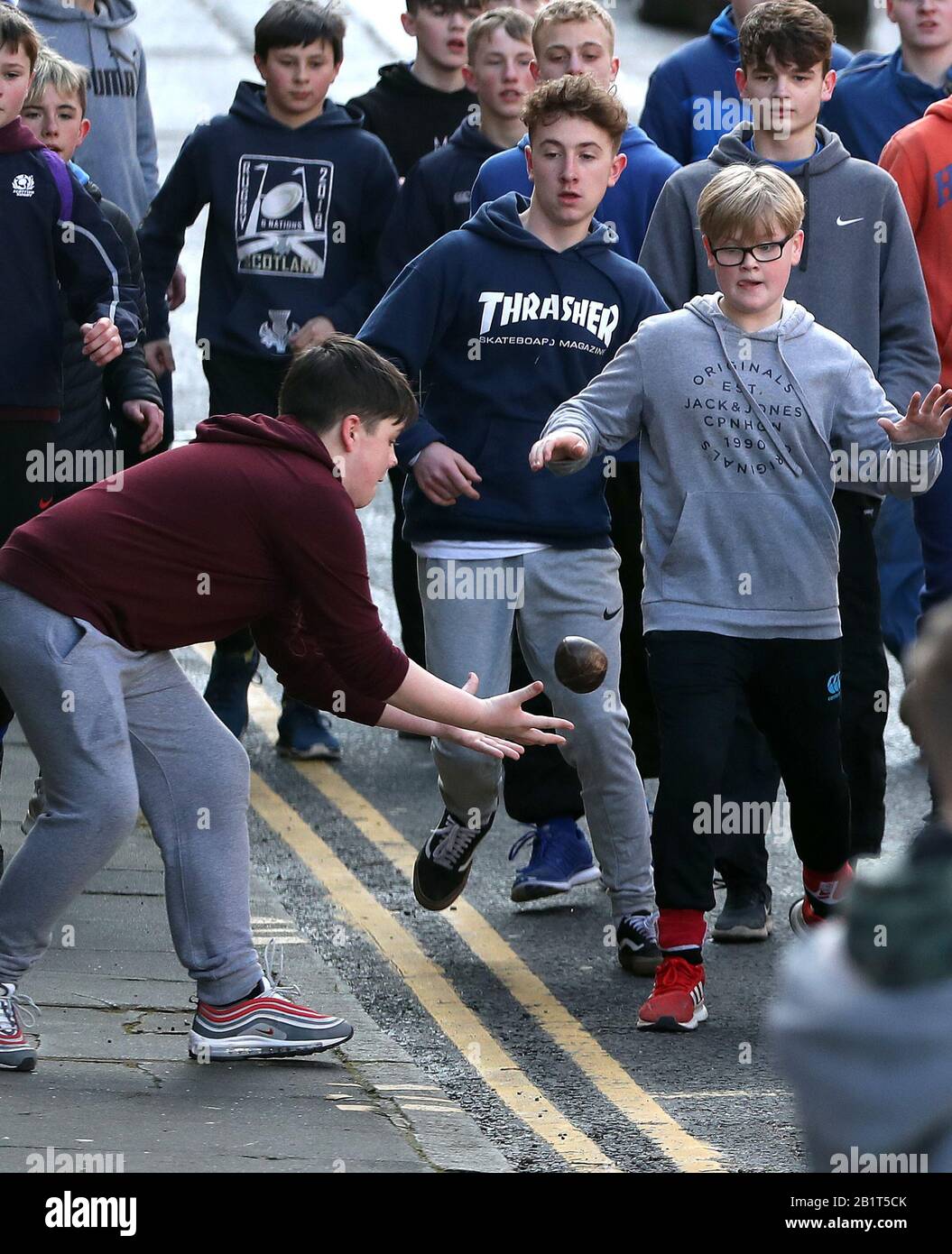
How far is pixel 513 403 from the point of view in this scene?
6574mm

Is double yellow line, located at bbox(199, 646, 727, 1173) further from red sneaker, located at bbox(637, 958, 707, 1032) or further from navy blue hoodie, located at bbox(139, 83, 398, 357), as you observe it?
navy blue hoodie, located at bbox(139, 83, 398, 357)

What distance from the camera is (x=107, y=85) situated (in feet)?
31.1

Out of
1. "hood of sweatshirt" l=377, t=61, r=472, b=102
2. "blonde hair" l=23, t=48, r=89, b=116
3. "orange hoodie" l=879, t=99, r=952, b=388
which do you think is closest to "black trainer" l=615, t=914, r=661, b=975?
"orange hoodie" l=879, t=99, r=952, b=388

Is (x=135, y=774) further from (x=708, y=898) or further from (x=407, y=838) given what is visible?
(x=407, y=838)

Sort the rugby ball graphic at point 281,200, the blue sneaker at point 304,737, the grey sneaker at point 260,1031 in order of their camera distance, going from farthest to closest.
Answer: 1. the blue sneaker at point 304,737
2. the rugby ball graphic at point 281,200
3. the grey sneaker at point 260,1031

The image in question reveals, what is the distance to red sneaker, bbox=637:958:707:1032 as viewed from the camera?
231 inches

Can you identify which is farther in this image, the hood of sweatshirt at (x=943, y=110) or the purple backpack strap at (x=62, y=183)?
the hood of sweatshirt at (x=943, y=110)

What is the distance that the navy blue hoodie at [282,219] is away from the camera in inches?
332

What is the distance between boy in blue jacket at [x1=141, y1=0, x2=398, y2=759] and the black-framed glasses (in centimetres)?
254

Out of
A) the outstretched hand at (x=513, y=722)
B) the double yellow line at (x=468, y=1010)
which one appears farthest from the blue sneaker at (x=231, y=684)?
the outstretched hand at (x=513, y=722)

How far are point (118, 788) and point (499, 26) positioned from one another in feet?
13.0

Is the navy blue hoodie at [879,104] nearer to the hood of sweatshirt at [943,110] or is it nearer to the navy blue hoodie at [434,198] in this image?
the hood of sweatshirt at [943,110]

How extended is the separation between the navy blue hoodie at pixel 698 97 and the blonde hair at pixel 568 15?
2.41 ft
